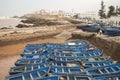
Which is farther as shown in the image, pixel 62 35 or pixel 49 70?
pixel 62 35

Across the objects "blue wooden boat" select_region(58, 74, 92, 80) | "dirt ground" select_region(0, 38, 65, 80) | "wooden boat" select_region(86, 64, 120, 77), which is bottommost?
"dirt ground" select_region(0, 38, 65, 80)

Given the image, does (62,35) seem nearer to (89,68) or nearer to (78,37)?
(78,37)

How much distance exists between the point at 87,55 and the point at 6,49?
11917mm

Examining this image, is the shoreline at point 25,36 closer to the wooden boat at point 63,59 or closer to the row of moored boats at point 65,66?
the row of moored boats at point 65,66

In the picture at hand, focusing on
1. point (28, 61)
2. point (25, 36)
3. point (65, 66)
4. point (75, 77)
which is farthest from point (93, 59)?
point (25, 36)

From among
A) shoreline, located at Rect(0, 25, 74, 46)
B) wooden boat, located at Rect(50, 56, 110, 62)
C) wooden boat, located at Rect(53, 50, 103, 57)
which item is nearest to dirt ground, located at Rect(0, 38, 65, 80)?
shoreline, located at Rect(0, 25, 74, 46)

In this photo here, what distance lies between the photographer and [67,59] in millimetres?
15984

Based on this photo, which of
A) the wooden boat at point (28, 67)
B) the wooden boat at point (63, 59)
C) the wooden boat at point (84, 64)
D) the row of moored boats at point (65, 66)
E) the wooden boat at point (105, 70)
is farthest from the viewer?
the wooden boat at point (63, 59)

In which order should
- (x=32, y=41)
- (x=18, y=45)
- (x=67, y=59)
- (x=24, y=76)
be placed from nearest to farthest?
(x=24, y=76) < (x=67, y=59) < (x=18, y=45) < (x=32, y=41)

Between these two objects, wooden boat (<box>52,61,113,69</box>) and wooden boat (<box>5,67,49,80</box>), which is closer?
wooden boat (<box>5,67,49,80</box>)

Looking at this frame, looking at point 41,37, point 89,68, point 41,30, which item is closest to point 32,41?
point 41,37

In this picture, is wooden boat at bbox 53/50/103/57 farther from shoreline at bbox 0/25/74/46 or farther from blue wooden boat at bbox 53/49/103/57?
shoreline at bbox 0/25/74/46

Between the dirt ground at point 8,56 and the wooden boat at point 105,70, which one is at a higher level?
the wooden boat at point 105,70

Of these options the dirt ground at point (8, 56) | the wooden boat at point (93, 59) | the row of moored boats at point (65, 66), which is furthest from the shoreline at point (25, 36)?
the wooden boat at point (93, 59)
